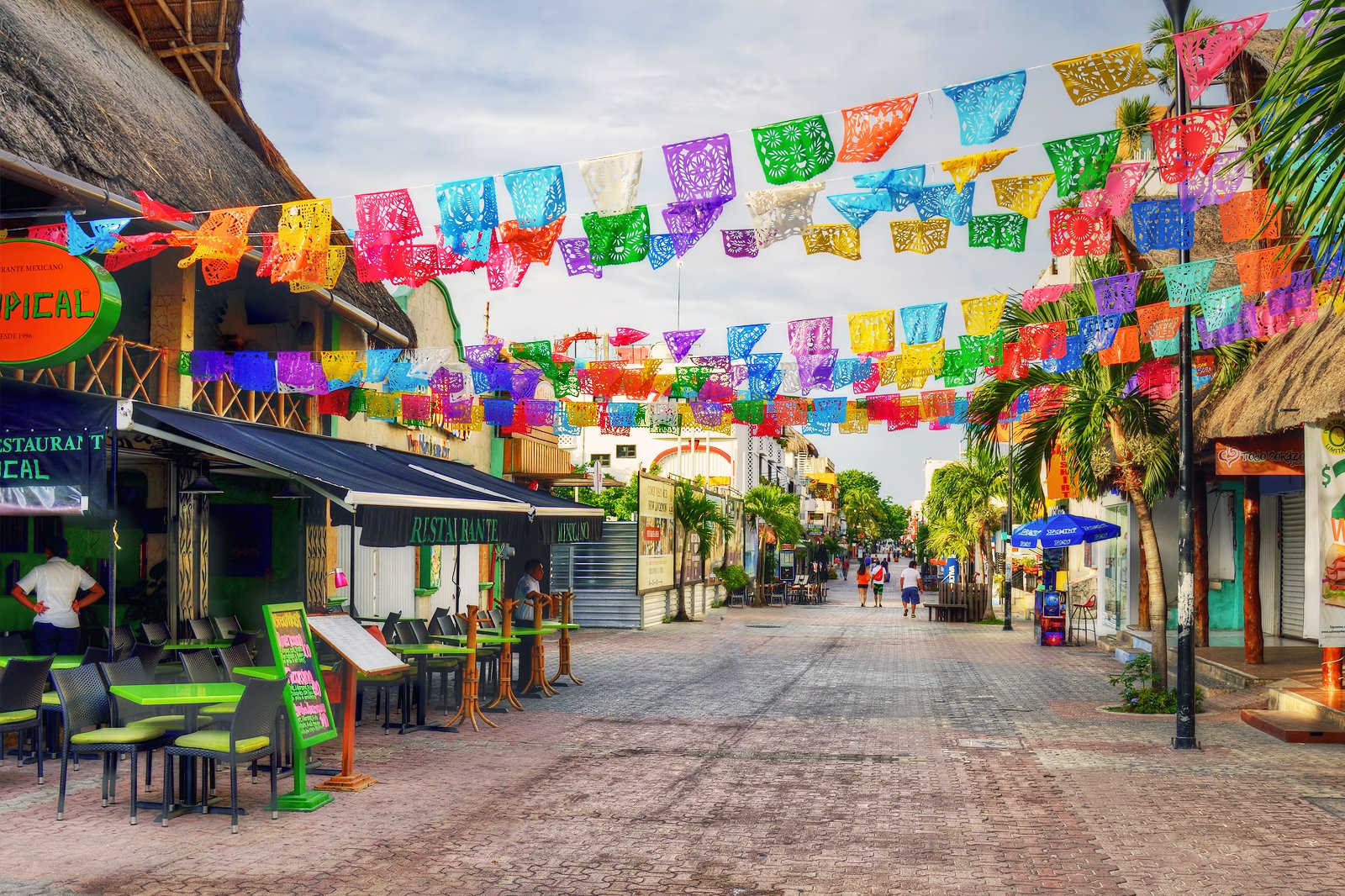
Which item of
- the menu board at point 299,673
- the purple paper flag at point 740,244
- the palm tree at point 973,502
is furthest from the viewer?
the palm tree at point 973,502

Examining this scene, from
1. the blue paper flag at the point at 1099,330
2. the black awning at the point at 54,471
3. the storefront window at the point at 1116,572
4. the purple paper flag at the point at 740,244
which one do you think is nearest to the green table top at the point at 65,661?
the black awning at the point at 54,471

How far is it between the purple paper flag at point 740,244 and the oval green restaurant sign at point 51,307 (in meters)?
5.65

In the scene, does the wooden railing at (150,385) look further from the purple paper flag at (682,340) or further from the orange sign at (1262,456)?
the orange sign at (1262,456)

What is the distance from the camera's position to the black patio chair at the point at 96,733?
7992 mm

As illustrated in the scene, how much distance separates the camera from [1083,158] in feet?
32.0

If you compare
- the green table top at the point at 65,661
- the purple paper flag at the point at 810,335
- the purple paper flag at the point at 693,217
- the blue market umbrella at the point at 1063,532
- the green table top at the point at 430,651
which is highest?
the purple paper flag at the point at 693,217

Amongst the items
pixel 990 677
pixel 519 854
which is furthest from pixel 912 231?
pixel 990 677

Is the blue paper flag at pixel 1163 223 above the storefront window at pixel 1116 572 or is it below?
above

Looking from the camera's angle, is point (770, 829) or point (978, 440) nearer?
point (770, 829)

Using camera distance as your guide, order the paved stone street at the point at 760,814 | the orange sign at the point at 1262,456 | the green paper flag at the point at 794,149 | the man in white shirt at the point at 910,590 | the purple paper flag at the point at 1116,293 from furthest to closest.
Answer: the man in white shirt at the point at 910,590 → the orange sign at the point at 1262,456 → the purple paper flag at the point at 1116,293 → the green paper flag at the point at 794,149 → the paved stone street at the point at 760,814

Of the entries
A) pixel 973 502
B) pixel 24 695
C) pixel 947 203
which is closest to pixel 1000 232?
pixel 947 203

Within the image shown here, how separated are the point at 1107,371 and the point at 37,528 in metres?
13.2

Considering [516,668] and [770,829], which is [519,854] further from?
[516,668]

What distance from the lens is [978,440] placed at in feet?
53.1
